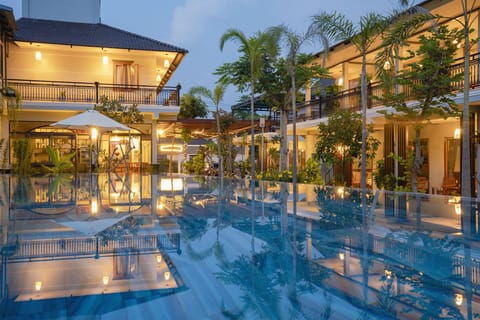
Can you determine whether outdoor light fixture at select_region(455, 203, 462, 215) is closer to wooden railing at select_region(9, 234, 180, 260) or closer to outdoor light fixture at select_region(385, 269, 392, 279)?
outdoor light fixture at select_region(385, 269, 392, 279)

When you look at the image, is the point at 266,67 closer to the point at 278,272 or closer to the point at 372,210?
the point at 372,210

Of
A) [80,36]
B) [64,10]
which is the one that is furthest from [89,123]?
[64,10]

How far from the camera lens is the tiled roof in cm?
1820

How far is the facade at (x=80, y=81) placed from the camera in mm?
17641

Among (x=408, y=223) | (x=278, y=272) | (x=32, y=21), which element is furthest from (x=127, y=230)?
(x=32, y=21)

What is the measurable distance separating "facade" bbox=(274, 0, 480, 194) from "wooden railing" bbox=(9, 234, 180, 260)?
26.9 feet

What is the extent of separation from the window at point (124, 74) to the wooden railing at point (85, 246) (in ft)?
55.3

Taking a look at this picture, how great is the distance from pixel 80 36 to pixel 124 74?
248 cm

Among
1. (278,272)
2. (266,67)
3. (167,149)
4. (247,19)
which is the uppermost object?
(247,19)

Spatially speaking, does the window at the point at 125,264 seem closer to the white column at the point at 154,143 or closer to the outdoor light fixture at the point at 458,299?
the outdoor light fixture at the point at 458,299

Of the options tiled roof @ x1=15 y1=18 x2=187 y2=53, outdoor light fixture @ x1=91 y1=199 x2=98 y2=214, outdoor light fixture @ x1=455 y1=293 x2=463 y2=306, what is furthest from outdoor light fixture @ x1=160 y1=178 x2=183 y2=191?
tiled roof @ x1=15 y1=18 x2=187 y2=53

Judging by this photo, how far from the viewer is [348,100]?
15906mm

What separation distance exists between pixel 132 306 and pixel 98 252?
3.75 ft

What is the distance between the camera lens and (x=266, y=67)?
48.8 ft
